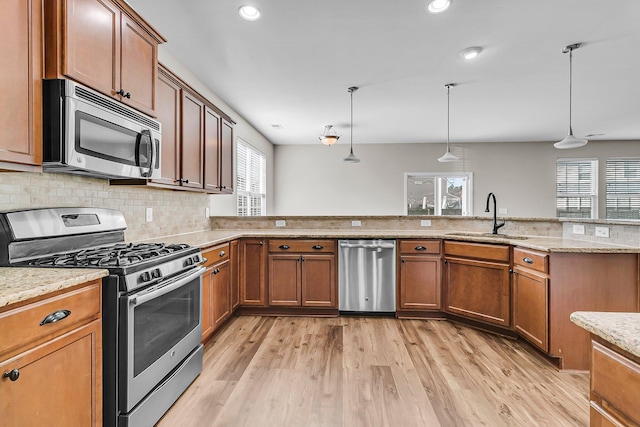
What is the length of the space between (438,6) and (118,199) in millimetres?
2704

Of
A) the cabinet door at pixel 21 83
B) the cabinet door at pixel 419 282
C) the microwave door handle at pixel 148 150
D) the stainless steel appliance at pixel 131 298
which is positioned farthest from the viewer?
the cabinet door at pixel 419 282

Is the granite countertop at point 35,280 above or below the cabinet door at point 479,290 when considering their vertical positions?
above

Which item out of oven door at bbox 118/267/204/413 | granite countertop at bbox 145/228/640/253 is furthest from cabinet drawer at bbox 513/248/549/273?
oven door at bbox 118/267/204/413

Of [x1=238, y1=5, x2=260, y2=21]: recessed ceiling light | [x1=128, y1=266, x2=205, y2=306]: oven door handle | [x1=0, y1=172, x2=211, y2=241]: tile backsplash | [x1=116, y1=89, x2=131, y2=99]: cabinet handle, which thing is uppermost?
[x1=238, y1=5, x2=260, y2=21]: recessed ceiling light

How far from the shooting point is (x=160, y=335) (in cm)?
174

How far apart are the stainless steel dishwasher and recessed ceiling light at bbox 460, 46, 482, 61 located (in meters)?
1.90

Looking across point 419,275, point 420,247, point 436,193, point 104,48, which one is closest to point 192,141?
point 104,48

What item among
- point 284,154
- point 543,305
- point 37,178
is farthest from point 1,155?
point 284,154

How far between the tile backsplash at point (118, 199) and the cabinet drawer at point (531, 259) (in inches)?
124

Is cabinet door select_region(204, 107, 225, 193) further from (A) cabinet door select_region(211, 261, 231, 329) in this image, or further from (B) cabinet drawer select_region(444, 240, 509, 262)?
Result: (B) cabinet drawer select_region(444, 240, 509, 262)

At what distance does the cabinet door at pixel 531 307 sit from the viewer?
7.80ft

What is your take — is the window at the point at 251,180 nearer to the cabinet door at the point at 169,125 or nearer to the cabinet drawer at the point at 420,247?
the cabinet door at the point at 169,125

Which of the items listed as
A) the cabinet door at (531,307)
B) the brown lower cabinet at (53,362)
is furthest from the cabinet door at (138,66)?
the cabinet door at (531,307)

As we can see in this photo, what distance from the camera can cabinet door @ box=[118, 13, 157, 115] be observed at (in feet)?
6.18
